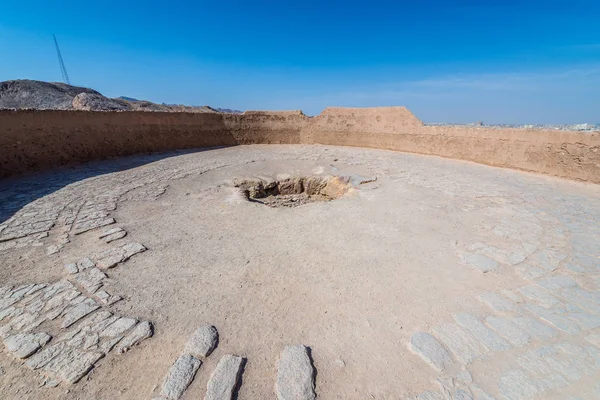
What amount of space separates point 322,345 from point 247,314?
86 centimetres

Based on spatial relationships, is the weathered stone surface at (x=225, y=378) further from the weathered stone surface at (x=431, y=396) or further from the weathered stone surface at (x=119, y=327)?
the weathered stone surface at (x=431, y=396)

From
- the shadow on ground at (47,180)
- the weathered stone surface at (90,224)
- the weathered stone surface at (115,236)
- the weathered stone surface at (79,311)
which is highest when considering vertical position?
the shadow on ground at (47,180)

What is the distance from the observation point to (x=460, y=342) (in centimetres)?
246

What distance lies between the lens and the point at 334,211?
5.59m

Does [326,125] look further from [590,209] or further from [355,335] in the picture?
[355,335]

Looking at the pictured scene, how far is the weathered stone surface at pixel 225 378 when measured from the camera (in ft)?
6.59

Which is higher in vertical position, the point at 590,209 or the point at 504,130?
the point at 504,130

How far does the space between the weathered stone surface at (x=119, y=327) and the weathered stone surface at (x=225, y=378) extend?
42.0 inches

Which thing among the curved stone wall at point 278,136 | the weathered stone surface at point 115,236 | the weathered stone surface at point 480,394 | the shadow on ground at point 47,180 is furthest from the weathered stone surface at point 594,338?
the shadow on ground at point 47,180

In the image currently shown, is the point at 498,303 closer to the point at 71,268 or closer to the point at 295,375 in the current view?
the point at 295,375

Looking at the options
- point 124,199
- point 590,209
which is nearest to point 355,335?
point 124,199

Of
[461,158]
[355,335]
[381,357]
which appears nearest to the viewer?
[381,357]

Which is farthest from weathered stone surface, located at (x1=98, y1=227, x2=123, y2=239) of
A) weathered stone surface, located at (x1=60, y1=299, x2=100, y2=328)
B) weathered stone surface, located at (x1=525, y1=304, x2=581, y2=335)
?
weathered stone surface, located at (x1=525, y1=304, x2=581, y2=335)

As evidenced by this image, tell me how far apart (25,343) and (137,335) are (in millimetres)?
931
